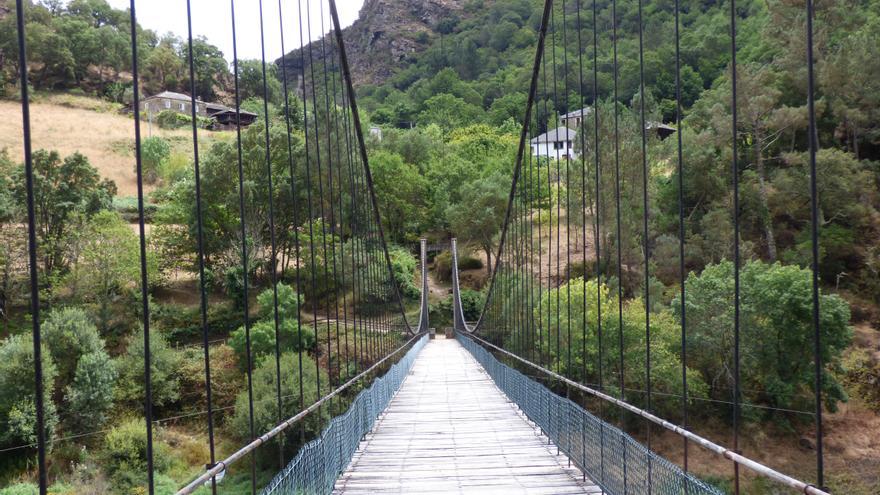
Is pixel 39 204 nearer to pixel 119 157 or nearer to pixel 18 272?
pixel 18 272

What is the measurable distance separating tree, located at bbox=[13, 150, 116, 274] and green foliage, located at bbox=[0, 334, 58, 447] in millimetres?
8971

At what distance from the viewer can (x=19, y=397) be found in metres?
21.7

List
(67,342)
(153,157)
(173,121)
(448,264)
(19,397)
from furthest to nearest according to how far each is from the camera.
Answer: (173,121), (153,157), (448,264), (67,342), (19,397)

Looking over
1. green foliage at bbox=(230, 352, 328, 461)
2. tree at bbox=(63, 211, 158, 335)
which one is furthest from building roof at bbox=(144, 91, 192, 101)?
green foliage at bbox=(230, 352, 328, 461)

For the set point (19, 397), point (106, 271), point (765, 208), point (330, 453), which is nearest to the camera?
point (330, 453)

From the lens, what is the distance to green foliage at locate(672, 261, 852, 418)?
21.4 meters

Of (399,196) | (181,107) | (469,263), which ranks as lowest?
(469,263)

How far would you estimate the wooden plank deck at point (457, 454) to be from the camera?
512 cm

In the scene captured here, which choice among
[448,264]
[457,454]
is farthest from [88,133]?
[457,454]

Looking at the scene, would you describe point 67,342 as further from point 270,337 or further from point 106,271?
point 270,337

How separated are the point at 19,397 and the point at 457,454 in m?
20.7

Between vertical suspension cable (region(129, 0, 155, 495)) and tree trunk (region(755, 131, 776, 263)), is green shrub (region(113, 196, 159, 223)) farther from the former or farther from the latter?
vertical suspension cable (region(129, 0, 155, 495))

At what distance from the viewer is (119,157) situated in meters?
51.9

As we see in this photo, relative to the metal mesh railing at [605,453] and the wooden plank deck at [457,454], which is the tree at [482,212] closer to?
the wooden plank deck at [457,454]
